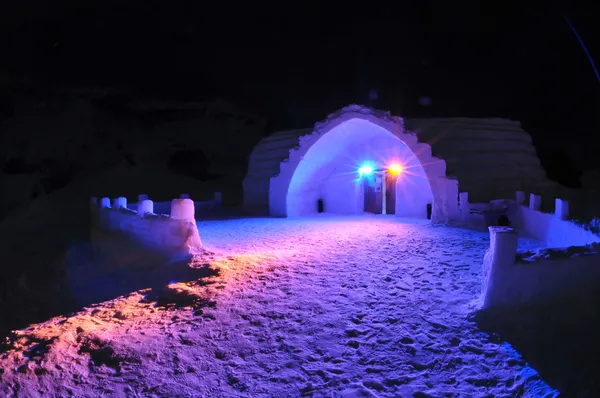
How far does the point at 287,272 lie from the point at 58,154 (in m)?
23.8

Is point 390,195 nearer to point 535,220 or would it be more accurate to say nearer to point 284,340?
point 535,220

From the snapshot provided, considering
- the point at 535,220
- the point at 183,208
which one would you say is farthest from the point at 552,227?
the point at 183,208

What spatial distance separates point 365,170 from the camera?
17.2m

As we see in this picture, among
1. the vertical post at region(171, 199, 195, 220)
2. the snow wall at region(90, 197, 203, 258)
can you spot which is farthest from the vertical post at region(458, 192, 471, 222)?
the vertical post at region(171, 199, 195, 220)

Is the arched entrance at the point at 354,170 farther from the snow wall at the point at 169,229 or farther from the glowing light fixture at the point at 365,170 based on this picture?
the snow wall at the point at 169,229

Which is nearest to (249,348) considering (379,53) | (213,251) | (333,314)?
(333,314)

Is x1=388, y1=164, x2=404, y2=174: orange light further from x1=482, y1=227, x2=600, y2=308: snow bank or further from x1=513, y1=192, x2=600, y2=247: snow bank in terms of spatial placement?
x1=482, y1=227, x2=600, y2=308: snow bank

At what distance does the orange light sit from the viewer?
15673mm

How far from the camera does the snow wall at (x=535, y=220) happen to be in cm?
838

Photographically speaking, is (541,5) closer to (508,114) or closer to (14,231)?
(508,114)

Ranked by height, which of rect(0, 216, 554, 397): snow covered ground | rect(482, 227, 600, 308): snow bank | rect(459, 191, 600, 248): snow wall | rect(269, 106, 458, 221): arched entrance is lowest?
rect(0, 216, 554, 397): snow covered ground

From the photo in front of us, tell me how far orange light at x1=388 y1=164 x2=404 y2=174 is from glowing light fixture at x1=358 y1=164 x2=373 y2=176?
102cm

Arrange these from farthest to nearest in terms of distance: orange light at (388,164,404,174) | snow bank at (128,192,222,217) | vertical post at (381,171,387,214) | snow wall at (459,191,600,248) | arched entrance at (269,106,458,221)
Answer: snow bank at (128,192,222,217)
vertical post at (381,171,387,214)
orange light at (388,164,404,174)
arched entrance at (269,106,458,221)
snow wall at (459,191,600,248)

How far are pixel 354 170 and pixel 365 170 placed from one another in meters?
0.47
